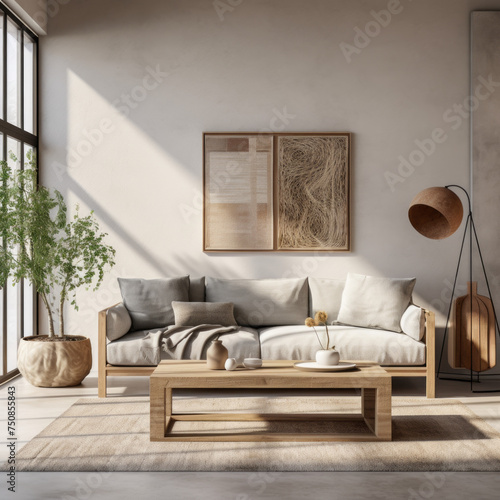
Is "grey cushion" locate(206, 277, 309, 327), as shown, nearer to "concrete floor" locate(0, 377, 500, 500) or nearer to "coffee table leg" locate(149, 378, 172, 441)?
"coffee table leg" locate(149, 378, 172, 441)

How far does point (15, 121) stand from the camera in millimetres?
5828

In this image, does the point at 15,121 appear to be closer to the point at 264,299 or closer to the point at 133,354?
the point at 133,354

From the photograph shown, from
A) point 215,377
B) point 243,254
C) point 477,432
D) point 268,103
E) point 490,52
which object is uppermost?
point 490,52

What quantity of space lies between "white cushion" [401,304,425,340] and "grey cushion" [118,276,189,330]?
75.1 inches

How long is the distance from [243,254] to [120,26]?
243cm

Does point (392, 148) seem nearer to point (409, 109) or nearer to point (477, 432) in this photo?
point (409, 109)

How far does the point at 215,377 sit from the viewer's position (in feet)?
12.7

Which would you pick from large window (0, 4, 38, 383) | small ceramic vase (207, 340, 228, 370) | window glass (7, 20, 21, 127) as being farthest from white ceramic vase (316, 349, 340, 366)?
window glass (7, 20, 21, 127)

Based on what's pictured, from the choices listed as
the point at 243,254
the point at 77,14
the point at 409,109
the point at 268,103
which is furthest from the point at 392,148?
the point at 77,14

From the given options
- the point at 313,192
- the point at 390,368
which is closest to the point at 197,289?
the point at 313,192

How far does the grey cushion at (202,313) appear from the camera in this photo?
549 centimetres

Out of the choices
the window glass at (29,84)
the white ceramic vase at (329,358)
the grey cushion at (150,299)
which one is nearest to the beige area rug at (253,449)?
the white ceramic vase at (329,358)

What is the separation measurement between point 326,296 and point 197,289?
1.17 m

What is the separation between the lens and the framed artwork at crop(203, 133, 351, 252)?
241 inches
